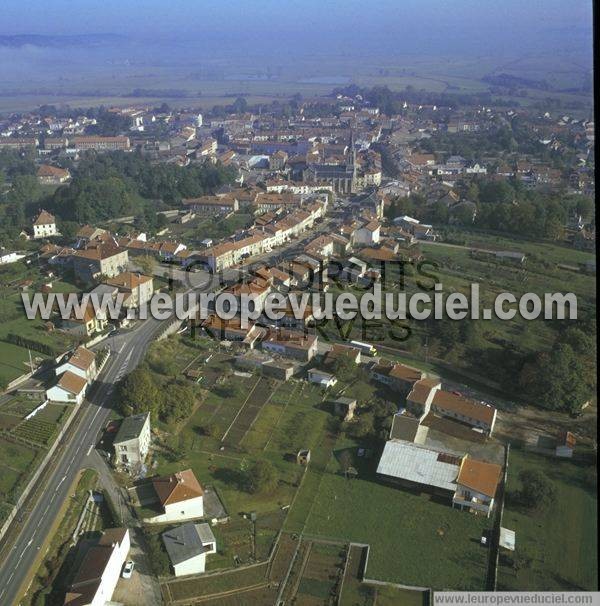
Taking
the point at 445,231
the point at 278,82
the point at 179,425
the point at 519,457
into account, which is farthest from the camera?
the point at 278,82

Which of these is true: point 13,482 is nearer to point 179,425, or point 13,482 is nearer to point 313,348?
point 179,425

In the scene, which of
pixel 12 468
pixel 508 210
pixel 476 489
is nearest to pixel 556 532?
pixel 476 489

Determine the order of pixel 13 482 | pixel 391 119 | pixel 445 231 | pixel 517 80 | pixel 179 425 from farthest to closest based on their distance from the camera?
pixel 517 80, pixel 391 119, pixel 445 231, pixel 179 425, pixel 13 482

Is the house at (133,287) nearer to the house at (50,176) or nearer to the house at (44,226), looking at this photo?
the house at (44,226)

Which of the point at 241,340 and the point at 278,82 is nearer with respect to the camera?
the point at 241,340

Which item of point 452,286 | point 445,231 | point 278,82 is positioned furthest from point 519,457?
point 278,82

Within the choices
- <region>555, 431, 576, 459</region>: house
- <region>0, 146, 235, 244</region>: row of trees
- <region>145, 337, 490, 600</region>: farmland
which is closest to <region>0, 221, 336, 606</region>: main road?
<region>145, 337, 490, 600</region>: farmland

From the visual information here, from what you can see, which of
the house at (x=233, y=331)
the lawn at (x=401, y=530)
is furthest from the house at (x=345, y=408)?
the house at (x=233, y=331)
